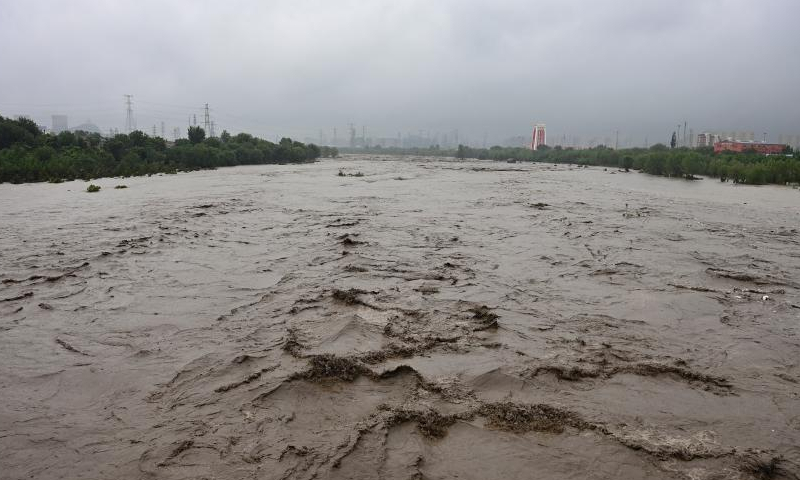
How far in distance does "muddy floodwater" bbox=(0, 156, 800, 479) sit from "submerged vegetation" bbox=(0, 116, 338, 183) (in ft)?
59.8

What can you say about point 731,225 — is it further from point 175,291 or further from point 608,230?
point 175,291

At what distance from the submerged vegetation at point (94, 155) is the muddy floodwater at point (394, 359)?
1822 cm

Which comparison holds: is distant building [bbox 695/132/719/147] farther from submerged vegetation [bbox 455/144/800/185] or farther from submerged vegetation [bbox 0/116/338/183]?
submerged vegetation [bbox 0/116/338/183]

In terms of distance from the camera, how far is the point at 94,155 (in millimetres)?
31609

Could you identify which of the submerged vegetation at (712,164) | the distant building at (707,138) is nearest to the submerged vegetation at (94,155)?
the submerged vegetation at (712,164)

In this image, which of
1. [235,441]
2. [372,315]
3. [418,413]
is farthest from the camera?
[372,315]

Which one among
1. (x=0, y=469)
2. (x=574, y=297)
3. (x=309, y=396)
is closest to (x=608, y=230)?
(x=574, y=297)

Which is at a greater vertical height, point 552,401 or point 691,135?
point 691,135

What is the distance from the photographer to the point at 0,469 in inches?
119

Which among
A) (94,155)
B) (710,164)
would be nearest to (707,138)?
(710,164)

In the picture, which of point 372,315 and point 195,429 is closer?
point 195,429

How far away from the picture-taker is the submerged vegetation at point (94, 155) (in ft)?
83.5

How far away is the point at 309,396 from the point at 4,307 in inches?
179

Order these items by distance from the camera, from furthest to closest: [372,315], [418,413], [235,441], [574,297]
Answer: [574,297]
[372,315]
[418,413]
[235,441]
